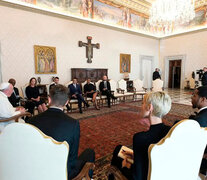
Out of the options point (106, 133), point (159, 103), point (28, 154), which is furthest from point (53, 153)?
point (106, 133)

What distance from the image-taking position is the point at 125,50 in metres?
10.5

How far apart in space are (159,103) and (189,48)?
1258cm

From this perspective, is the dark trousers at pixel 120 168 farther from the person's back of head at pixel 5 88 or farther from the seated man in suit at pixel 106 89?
the seated man in suit at pixel 106 89

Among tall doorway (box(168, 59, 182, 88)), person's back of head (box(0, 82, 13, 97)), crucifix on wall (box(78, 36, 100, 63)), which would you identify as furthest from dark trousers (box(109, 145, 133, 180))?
tall doorway (box(168, 59, 182, 88))

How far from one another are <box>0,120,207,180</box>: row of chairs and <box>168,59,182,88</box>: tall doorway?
46.3 feet

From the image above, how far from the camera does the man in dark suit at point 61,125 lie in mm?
1254

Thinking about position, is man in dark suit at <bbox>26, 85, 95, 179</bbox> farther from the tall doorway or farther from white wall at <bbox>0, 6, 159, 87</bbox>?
the tall doorway

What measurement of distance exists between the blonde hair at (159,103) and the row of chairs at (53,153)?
0.86 feet

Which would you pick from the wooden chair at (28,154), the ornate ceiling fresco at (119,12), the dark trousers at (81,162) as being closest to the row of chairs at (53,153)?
the wooden chair at (28,154)

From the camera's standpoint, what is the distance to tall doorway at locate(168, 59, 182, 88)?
45.3 ft

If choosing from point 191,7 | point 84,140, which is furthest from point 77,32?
point 84,140

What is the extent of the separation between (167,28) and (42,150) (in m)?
14.0

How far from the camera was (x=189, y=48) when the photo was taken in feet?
38.0

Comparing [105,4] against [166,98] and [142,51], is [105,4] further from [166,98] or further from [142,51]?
[166,98]
